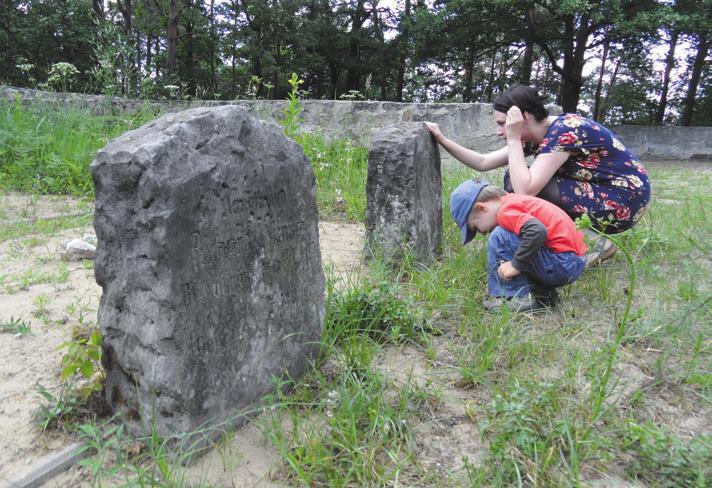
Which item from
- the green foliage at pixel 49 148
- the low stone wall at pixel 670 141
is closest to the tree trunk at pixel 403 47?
the low stone wall at pixel 670 141

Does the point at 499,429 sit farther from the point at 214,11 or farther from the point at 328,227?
the point at 214,11

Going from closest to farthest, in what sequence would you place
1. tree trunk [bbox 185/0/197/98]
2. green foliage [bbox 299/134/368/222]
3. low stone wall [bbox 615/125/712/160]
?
green foliage [bbox 299/134/368/222]
low stone wall [bbox 615/125/712/160]
tree trunk [bbox 185/0/197/98]

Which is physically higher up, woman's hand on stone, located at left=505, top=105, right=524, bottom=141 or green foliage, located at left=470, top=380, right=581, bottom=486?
woman's hand on stone, located at left=505, top=105, right=524, bottom=141

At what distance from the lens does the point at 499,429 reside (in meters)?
1.60

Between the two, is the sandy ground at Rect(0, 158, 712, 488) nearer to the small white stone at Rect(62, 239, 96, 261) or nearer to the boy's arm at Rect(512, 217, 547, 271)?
the small white stone at Rect(62, 239, 96, 261)

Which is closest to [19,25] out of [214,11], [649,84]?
[214,11]

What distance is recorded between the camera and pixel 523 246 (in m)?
2.38

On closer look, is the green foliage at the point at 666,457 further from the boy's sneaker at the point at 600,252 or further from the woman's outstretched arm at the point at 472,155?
the woman's outstretched arm at the point at 472,155

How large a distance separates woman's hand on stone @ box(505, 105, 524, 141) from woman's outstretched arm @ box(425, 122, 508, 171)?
0.42m

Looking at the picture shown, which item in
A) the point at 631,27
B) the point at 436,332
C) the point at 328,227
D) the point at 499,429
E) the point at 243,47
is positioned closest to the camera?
the point at 499,429

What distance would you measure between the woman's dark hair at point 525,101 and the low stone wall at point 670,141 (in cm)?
1081

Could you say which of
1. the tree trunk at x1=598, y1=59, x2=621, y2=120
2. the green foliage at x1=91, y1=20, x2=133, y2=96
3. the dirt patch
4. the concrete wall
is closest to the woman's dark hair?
the dirt patch

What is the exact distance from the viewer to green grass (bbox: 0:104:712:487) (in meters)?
1.46

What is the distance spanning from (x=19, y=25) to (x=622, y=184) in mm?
16822
